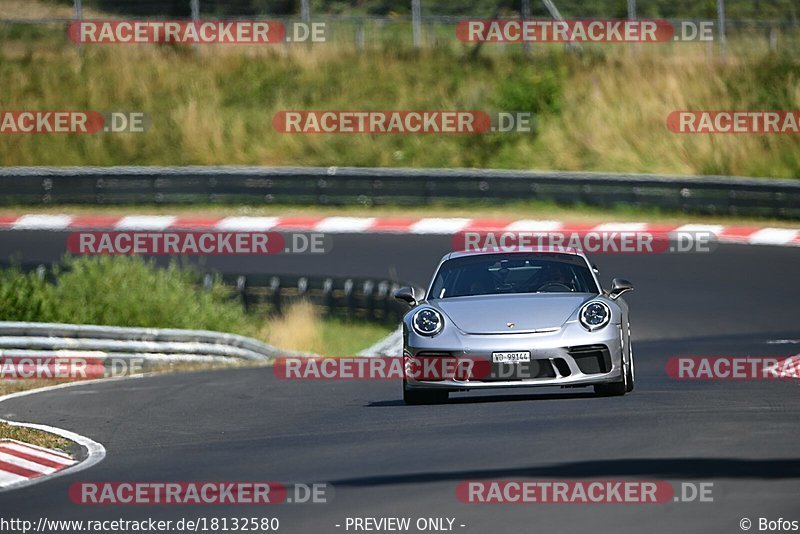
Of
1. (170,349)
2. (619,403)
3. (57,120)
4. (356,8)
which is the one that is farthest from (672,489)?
(356,8)

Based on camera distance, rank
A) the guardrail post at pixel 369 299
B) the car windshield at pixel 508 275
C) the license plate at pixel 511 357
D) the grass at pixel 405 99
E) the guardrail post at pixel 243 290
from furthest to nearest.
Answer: the grass at pixel 405 99
the guardrail post at pixel 243 290
the guardrail post at pixel 369 299
the car windshield at pixel 508 275
the license plate at pixel 511 357

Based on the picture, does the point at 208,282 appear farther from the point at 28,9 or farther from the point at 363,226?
the point at 28,9

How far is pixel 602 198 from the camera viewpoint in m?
29.6

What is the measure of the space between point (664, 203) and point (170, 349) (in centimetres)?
1304

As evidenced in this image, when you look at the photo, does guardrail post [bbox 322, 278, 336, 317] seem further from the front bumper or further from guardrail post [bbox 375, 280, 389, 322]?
the front bumper

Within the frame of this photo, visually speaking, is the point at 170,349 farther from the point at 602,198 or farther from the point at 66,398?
the point at 602,198

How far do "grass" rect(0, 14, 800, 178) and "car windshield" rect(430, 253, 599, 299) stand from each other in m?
20.4

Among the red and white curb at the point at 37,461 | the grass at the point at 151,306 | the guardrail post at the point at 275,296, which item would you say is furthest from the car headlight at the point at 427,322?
the guardrail post at the point at 275,296

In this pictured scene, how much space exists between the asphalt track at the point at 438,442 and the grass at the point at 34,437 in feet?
1.03

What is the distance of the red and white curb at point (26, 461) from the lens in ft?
33.9

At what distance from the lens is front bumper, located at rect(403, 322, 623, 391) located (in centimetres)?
1142

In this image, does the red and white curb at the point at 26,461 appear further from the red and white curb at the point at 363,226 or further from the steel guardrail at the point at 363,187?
the steel guardrail at the point at 363,187

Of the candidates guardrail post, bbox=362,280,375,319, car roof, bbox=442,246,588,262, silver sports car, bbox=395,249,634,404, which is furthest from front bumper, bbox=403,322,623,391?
guardrail post, bbox=362,280,375,319

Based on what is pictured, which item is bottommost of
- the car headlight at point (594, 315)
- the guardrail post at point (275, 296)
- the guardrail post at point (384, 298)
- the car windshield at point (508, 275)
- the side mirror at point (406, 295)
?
the car headlight at point (594, 315)
